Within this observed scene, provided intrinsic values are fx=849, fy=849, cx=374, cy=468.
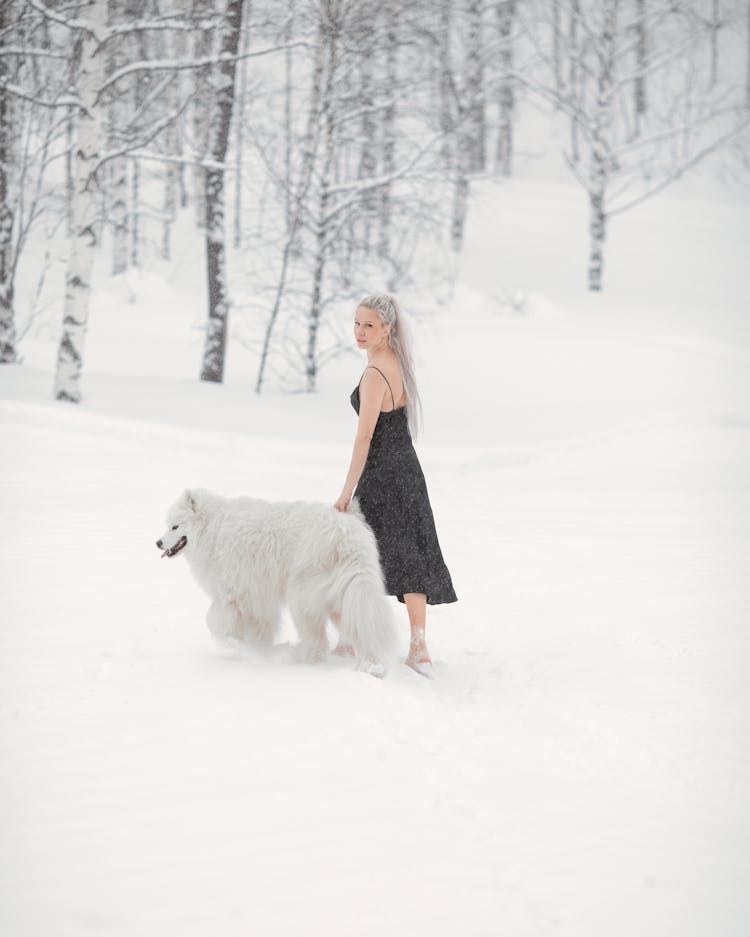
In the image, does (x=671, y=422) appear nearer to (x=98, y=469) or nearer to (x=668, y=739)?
(x=98, y=469)

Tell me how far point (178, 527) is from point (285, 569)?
0.68 metres

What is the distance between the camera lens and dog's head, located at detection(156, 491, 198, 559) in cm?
460

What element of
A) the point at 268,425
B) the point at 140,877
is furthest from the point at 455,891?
the point at 268,425

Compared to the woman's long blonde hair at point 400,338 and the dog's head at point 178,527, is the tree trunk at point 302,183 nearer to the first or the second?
the woman's long blonde hair at point 400,338

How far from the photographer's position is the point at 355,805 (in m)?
3.07

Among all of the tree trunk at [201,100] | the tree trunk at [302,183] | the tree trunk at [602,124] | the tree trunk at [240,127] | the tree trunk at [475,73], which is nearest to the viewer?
the tree trunk at [201,100]

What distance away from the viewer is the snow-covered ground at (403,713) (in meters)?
2.64

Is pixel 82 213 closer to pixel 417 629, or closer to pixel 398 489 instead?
pixel 398 489

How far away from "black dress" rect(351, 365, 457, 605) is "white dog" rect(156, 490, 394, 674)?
0.67 ft

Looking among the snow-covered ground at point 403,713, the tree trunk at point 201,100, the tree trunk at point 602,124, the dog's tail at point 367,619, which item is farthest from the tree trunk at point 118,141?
the tree trunk at point 602,124

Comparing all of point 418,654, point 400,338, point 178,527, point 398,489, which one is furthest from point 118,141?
point 418,654

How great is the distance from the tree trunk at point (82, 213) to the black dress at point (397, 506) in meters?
7.63

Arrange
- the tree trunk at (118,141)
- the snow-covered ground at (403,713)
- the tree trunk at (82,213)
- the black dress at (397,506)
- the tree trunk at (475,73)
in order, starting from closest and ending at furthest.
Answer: the snow-covered ground at (403,713), the black dress at (397,506), the tree trunk at (82,213), the tree trunk at (118,141), the tree trunk at (475,73)

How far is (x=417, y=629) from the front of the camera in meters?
4.82
